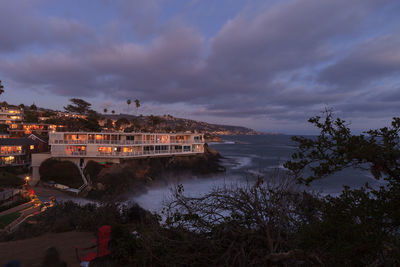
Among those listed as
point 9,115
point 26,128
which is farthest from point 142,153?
point 9,115

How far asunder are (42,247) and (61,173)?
28.8 meters

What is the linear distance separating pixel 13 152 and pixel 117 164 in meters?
21.2

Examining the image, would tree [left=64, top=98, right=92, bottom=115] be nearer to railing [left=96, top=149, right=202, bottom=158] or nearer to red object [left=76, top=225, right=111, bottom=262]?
railing [left=96, top=149, right=202, bottom=158]

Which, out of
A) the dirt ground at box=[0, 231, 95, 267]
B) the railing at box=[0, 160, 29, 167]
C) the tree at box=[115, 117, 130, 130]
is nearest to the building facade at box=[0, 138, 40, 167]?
the railing at box=[0, 160, 29, 167]

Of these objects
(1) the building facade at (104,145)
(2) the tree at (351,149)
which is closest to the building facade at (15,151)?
(1) the building facade at (104,145)

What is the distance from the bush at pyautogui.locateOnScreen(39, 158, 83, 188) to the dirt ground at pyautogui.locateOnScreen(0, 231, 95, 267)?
25.2 m

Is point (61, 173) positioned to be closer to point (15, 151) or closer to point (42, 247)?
point (15, 151)

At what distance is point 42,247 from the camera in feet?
30.9

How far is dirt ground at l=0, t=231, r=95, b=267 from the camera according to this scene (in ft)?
26.5

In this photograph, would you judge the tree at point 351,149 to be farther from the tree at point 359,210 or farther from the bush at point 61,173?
the bush at point 61,173

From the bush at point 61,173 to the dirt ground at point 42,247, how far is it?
25185 millimetres

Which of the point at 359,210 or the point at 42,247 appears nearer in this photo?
the point at 359,210

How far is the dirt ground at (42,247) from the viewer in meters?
8.08

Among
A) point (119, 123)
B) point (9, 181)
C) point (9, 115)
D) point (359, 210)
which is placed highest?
point (9, 115)
